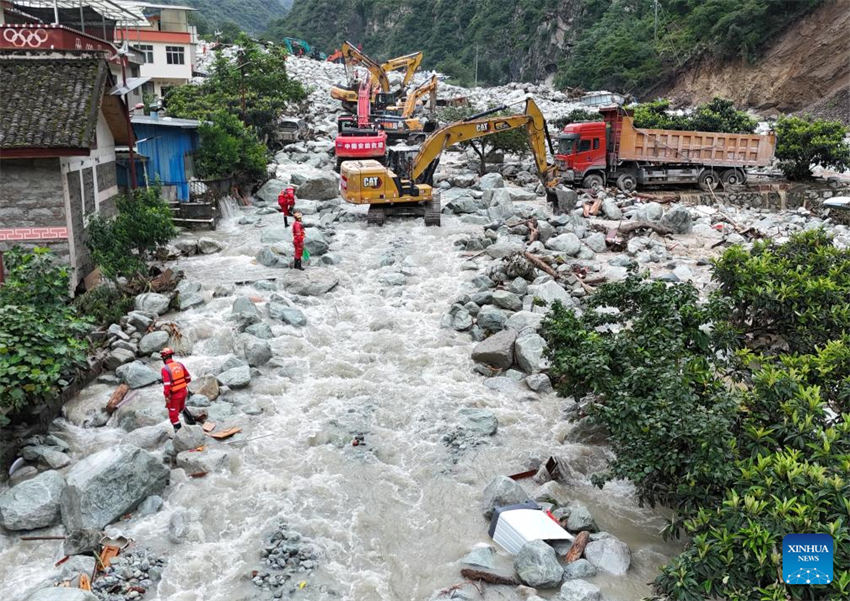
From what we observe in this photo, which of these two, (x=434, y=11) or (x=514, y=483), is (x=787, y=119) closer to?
(x=514, y=483)

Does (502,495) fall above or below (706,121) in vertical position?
below

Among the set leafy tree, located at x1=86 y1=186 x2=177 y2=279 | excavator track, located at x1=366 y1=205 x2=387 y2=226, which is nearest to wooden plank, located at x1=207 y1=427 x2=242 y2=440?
leafy tree, located at x1=86 y1=186 x2=177 y2=279

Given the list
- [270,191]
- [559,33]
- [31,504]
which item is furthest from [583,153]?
[559,33]

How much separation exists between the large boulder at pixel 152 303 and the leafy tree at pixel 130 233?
66cm

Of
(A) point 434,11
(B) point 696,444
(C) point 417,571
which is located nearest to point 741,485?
(B) point 696,444

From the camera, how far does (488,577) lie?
6.69 m

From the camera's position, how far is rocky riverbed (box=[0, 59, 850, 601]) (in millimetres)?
6863

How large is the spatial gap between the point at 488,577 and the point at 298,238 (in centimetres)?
1057

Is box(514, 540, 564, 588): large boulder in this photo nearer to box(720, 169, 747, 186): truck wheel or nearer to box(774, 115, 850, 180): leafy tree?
box(720, 169, 747, 186): truck wheel

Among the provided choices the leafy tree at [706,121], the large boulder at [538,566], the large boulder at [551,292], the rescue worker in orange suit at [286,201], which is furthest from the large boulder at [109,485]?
the leafy tree at [706,121]

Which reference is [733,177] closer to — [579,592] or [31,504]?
[579,592]

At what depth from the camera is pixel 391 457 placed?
29.7 ft

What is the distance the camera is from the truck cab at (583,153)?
77.7 ft

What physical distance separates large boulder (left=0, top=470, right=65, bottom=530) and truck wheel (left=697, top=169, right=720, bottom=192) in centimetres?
2284
